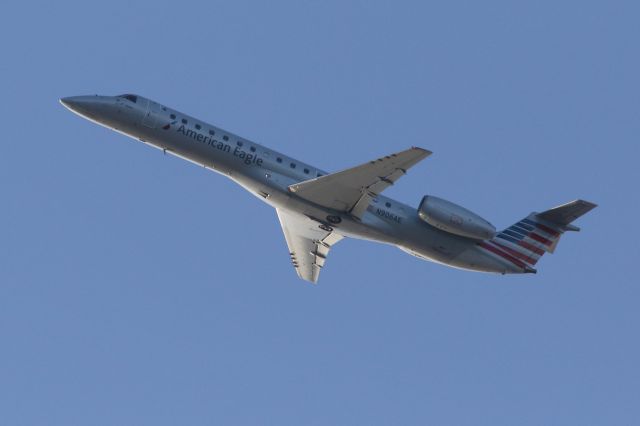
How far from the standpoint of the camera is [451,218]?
31.7m

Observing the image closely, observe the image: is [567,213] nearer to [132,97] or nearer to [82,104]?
[132,97]

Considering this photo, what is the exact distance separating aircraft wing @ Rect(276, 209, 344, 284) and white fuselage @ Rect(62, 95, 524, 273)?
2284mm

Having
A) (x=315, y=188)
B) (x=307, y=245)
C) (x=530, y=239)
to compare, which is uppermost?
(x=530, y=239)

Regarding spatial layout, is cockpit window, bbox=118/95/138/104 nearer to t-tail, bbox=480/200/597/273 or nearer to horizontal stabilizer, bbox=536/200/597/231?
t-tail, bbox=480/200/597/273

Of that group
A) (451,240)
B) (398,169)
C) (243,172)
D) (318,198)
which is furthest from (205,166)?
(451,240)

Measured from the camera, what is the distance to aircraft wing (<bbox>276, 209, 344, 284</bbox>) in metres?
34.7

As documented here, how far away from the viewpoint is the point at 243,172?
3152 cm

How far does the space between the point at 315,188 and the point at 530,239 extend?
7.91 m

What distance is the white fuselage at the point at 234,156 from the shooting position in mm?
31359

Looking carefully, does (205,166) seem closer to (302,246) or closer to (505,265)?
(302,246)

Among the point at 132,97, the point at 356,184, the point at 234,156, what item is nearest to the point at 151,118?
the point at 132,97

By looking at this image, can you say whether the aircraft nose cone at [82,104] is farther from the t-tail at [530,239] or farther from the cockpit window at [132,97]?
the t-tail at [530,239]

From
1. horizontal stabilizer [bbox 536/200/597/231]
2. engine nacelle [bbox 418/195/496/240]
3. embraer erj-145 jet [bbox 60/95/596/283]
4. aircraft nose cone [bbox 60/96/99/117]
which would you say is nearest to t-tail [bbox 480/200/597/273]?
horizontal stabilizer [bbox 536/200/597/231]

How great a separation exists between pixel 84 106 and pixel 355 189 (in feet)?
28.9
